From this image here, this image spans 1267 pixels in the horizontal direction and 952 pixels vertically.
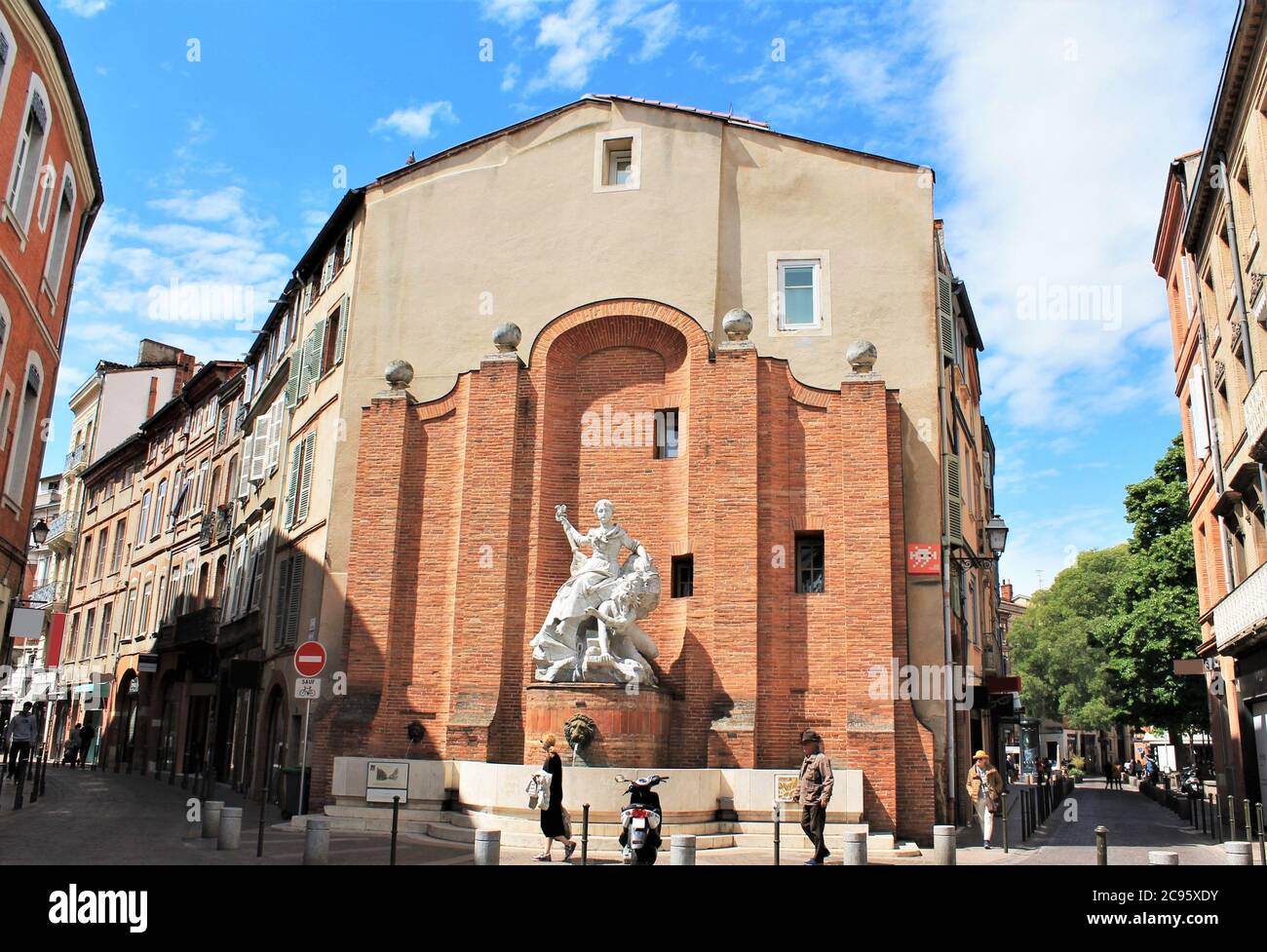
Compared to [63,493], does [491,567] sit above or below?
below

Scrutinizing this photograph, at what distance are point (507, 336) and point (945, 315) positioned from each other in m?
9.25

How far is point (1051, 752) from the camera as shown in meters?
76.9

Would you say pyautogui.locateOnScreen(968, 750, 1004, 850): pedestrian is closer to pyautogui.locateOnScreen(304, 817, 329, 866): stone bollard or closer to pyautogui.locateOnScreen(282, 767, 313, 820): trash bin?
pyautogui.locateOnScreen(304, 817, 329, 866): stone bollard

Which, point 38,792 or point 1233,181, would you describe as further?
point 38,792

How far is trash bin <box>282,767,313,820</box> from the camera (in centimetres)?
1994

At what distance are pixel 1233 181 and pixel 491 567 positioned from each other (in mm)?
15726

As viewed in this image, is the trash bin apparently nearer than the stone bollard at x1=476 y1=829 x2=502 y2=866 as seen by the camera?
No

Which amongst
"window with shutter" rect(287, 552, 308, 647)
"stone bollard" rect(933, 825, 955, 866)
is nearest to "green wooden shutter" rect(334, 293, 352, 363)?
"window with shutter" rect(287, 552, 308, 647)

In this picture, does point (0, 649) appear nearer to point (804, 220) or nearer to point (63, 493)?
point (804, 220)

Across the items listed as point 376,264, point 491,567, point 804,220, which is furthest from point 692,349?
point 376,264

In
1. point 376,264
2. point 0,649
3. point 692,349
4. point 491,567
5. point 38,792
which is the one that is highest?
point 376,264

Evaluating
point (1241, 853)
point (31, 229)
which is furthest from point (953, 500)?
point (31, 229)

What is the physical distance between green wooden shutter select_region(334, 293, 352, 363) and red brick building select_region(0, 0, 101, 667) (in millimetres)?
5256

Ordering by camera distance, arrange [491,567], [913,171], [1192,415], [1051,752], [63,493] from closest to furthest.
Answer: [491,567]
[913,171]
[1192,415]
[63,493]
[1051,752]
